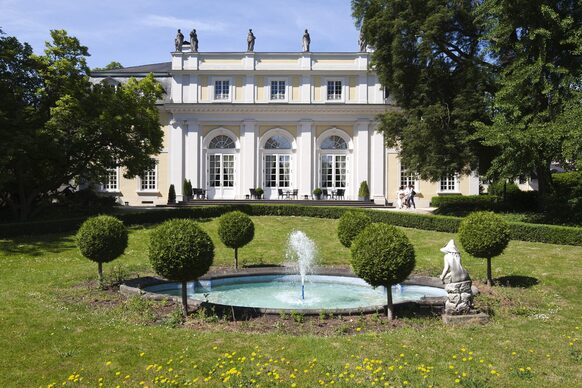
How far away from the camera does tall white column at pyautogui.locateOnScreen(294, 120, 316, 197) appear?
34156 mm

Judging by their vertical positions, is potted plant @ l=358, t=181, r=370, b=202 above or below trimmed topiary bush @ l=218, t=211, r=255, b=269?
above

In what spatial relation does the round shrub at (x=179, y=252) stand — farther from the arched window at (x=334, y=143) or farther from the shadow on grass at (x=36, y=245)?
the arched window at (x=334, y=143)

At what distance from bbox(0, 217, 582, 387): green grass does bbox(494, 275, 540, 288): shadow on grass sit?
0.40m

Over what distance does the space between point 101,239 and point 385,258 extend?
667 cm

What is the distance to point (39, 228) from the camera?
1869 centimetres

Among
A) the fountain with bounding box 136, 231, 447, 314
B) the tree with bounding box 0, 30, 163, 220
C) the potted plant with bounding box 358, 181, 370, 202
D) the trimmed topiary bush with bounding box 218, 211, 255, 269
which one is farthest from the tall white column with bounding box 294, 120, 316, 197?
the trimmed topiary bush with bounding box 218, 211, 255, 269

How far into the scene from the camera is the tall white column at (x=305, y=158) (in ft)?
112

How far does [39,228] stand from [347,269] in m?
12.3

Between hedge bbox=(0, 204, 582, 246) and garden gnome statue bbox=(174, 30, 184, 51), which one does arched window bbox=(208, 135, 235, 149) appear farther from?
hedge bbox=(0, 204, 582, 246)

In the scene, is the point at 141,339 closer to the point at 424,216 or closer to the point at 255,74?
the point at 424,216

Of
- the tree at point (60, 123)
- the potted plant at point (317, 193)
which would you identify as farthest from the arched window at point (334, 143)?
the tree at point (60, 123)

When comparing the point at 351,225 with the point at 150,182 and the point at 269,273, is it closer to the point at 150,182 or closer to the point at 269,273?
the point at 269,273

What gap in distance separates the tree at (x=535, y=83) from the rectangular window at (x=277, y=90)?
17.3m

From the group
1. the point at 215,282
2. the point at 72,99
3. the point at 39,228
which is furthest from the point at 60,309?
the point at 72,99
